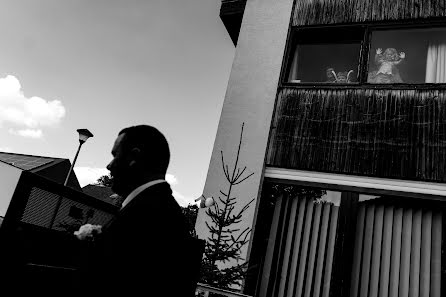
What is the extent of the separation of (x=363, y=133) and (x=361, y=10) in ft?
8.76

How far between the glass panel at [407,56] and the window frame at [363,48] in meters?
0.09

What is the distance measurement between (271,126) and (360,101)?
1.62m

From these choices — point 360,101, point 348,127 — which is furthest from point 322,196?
point 360,101

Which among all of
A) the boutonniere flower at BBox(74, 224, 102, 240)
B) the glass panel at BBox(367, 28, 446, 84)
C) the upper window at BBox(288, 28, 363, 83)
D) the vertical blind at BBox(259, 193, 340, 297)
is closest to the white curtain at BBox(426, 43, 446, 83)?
the glass panel at BBox(367, 28, 446, 84)

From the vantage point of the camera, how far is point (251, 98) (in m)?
6.76

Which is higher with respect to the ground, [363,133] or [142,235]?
[363,133]

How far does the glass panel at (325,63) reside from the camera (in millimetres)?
6523

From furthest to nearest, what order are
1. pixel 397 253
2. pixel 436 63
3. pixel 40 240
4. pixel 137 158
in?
pixel 436 63
pixel 397 253
pixel 137 158
pixel 40 240

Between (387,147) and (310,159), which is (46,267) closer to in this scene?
(310,159)

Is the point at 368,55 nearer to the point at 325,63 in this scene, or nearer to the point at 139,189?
the point at 325,63

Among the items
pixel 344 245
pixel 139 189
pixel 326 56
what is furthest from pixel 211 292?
pixel 326 56

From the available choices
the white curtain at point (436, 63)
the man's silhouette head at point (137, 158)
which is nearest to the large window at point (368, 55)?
the white curtain at point (436, 63)

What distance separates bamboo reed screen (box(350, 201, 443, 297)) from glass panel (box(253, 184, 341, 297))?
436mm

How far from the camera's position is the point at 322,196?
565 centimetres
